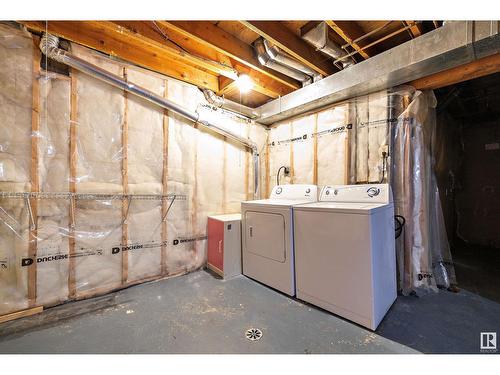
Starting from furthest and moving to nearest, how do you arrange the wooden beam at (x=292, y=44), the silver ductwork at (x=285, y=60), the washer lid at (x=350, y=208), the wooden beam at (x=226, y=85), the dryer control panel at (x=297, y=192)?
1. the wooden beam at (x=226, y=85)
2. the dryer control panel at (x=297, y=192)
3. the silver ductwork at (x=285, y=60)
4. the wooden beam at (x=292, y=44)
5. the washer lid at (x=350, y=208)

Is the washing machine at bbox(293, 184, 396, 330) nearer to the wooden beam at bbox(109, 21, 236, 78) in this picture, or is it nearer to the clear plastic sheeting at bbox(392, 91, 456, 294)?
the clear plastic sheeting at bbox(392, 91, 456, 294)

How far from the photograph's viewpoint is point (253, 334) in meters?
1.64

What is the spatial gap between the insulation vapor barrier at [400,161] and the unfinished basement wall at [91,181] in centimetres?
167

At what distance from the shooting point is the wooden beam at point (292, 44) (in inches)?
72.2

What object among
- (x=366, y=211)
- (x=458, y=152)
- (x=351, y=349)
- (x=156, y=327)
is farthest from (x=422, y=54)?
(x=458, y=152)

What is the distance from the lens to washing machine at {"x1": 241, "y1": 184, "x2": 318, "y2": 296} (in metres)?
2.23

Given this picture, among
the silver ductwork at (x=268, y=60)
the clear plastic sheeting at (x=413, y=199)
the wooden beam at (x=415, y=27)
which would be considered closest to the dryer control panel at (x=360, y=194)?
the clear plastic sheeting at (x=413, y=199)

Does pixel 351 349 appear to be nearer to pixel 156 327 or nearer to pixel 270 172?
pixel 156 327

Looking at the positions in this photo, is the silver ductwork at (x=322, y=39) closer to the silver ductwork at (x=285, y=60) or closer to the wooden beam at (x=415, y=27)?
the silver ductwork at (x=285, y=60)

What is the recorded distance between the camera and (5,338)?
1574mm

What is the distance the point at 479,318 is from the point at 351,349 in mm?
1285

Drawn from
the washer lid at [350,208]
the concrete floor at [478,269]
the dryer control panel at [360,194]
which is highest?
the dryer control panel at [360,194]

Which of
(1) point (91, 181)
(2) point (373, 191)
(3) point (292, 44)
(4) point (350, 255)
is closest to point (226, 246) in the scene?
(4) point (350, 255)
